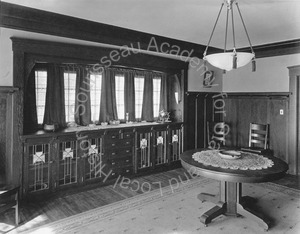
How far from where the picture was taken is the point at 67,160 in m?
3.88

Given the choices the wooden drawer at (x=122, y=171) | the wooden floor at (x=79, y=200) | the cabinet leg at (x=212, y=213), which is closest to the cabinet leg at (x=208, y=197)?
the cabinet leg at (x=212, y=213)

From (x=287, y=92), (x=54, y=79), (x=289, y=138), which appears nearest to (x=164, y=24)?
(x=54, y=79)

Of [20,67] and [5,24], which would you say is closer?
[5,24]

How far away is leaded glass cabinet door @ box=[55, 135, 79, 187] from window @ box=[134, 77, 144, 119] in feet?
5.44

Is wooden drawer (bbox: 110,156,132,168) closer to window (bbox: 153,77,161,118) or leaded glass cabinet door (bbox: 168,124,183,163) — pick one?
leaded glass cabinet door (bbox: 168,124,183,163)

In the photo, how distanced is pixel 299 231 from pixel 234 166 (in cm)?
102

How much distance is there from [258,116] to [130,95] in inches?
108

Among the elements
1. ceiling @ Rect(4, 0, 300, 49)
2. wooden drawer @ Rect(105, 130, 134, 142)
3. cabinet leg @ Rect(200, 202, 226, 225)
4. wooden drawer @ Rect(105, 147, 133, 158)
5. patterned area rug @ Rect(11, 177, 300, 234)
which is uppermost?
ceiling @ Rect(4, 0, 300, 49)

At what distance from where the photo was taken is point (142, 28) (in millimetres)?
3777

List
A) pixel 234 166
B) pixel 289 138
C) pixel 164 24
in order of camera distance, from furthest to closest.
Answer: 1. pixel 289 138
2. pixel 164 24
3. pixel 234 166

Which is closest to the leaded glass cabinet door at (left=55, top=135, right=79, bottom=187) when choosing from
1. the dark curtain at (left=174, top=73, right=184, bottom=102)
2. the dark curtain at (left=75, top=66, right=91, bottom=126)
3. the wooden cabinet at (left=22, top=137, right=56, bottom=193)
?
the wooden cabinet at (left=22, top=137, right=56, bottom=193)

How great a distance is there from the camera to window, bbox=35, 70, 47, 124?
3.94 meters

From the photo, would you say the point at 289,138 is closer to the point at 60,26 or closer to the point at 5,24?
the point at 60,26

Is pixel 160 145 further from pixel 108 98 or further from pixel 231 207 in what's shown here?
pixel 231 207
